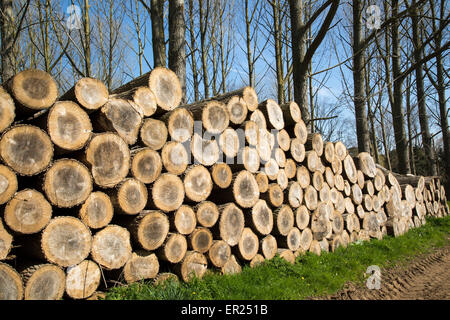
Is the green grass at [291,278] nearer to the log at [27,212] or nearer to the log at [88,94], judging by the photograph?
the log at [27,212]

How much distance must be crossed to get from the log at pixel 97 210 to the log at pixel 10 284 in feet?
2.06

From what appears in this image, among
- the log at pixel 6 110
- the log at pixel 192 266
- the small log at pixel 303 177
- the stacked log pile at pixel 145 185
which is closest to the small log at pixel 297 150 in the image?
the stacked log pile at pixel 145 185

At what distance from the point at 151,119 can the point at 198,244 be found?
4.73 feet

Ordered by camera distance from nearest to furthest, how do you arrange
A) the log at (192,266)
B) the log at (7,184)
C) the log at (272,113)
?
1. the log at (7,184)
2. the log at (192,266)
3. the log at (272,113)

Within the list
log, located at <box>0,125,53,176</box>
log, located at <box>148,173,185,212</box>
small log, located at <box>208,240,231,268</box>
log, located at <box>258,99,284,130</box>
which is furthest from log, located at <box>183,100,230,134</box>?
log, located at <box>0,125,53,176</box>

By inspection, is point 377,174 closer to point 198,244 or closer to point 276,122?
point 276,122

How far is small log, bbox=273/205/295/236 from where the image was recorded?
4.84 meters

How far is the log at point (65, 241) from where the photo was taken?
282cm

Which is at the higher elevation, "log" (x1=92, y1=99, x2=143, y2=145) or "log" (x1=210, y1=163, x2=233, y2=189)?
"log" (x1=92, y1=99, x2=143, y2=145)

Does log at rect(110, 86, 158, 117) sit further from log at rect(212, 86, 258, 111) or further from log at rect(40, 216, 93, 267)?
log at rect(40, 216, 93, 267)

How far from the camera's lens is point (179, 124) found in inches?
153

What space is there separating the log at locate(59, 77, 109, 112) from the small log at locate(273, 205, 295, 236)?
8.97ft

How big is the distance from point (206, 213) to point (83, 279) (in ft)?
4.78

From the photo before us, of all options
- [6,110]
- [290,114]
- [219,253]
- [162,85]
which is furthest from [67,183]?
[290,114]
